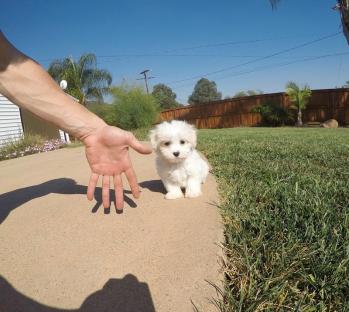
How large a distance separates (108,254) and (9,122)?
50.4 feet

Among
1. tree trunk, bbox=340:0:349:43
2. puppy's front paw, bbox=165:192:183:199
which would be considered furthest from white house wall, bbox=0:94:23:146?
tree trunk, bbox=340:0:349:43

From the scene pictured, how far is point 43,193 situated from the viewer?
179 inches

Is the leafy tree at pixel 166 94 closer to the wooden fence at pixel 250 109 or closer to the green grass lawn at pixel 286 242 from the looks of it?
the wooden fence at pixel 250 109

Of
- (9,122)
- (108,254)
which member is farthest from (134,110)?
(108,254)

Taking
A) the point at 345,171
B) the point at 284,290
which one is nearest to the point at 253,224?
the point at 284,290

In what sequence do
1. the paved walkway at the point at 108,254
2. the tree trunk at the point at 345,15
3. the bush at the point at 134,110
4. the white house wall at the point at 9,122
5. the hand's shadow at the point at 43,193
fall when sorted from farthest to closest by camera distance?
the bush at the point at 134,110 < the white house wall at the point at 9,122 < the tree trunk at the point at 345,15 < the hand's shadow at the point at 43,193 < the paved walkway at the point at 108,254

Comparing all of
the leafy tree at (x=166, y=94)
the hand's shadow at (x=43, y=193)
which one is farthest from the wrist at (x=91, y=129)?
the leafy tree at (x=166, y=94)

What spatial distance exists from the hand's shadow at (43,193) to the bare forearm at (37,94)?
113 centimetres

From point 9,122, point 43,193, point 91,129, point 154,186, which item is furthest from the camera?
point 9,122

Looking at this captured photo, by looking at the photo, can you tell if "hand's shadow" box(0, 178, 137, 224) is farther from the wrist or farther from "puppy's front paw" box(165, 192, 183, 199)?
the wrist

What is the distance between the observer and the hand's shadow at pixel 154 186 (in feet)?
14.4

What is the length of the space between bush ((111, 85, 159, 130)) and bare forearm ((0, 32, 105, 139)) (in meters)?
20.6

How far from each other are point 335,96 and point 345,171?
2196cm

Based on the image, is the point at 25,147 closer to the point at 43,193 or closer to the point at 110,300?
the point at 43,193
